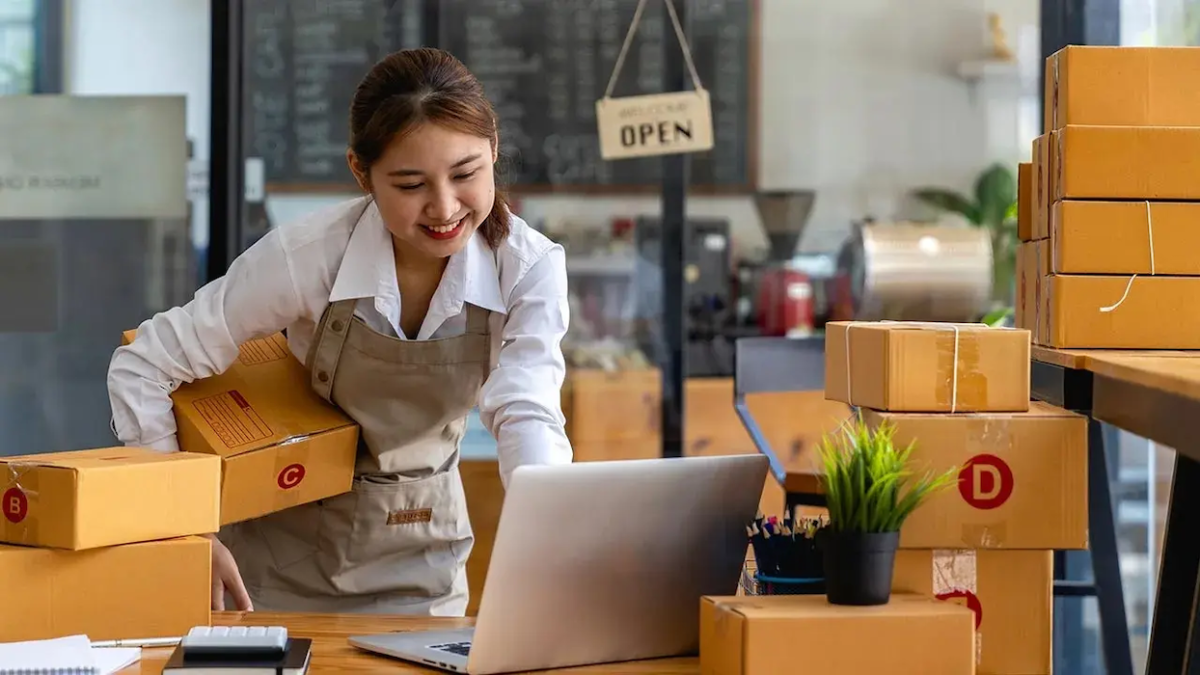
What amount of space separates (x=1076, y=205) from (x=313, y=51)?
2.38 metres

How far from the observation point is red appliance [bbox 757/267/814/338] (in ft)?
12.0

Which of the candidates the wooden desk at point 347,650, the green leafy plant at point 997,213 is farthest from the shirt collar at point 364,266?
the green leafy plant at point 997,213

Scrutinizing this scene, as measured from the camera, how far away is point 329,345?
2.07 meters

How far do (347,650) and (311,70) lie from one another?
7.74 ft

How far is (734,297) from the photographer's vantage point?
3637 millimetres

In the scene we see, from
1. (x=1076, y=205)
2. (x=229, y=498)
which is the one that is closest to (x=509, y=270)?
(x=229, y=498)

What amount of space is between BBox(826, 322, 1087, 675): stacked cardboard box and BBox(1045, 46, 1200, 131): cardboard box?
45cm

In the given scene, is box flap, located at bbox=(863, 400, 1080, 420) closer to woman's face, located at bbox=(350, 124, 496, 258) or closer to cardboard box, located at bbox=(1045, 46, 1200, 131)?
cardboard box, located at bbox=(1045, 46, 1200, 131)

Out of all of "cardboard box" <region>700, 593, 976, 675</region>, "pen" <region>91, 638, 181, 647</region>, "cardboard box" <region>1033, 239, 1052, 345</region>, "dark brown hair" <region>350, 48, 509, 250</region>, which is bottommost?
"pen" <region>91, 638, 181, 647</region>

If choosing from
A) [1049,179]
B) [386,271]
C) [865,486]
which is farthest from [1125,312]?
[386,271]

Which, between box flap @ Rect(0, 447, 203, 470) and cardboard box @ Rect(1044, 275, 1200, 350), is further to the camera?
cardboard box @ Rect(1044, 275, 1200, 350)

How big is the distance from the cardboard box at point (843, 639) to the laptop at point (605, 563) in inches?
5.6

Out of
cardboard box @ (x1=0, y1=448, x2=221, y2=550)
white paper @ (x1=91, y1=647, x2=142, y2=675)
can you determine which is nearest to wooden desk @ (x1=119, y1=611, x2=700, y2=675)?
white paper @ (x1=91, y1=647, x2=142, y2=675)

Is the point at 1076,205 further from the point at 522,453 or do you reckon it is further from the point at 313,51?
the point at 313,51
